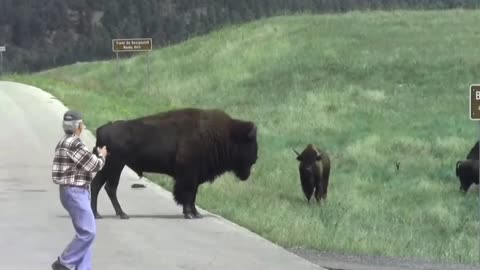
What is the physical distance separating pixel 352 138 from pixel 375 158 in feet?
10.6

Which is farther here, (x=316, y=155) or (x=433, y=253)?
(x=316, y=155)

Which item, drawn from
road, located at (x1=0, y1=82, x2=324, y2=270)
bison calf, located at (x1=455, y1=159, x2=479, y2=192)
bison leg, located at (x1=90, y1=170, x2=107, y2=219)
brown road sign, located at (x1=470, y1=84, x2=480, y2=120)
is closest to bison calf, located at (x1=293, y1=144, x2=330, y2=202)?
road, located at (x1=0, y1=82, x2=324, y2=270)

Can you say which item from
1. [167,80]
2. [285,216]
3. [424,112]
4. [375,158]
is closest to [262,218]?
[285,216]

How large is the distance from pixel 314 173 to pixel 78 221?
905cm

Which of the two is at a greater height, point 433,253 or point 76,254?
point 76,254

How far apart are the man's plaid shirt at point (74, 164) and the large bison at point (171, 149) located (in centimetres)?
433

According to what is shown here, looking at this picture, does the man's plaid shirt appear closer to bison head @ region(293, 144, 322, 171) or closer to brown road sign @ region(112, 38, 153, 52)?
bison head @ region(293, 144, 322, 171)

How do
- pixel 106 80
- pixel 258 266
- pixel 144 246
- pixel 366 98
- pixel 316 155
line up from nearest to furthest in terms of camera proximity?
pixel 258 266 → pixel 144 246 → pixel 316 155 → pixel 366 98 → pixel 106 80

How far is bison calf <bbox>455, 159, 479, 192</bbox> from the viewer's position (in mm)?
19516

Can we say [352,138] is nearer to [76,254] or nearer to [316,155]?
[316,155]

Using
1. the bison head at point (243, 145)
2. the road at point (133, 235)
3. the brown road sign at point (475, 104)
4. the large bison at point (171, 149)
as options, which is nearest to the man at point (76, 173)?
the road at point (133, 235)

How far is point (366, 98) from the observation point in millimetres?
36531

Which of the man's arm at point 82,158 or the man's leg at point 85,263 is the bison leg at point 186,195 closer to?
the man's leg at point 85,263

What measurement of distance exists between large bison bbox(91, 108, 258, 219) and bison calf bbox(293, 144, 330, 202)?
12.9 feet
